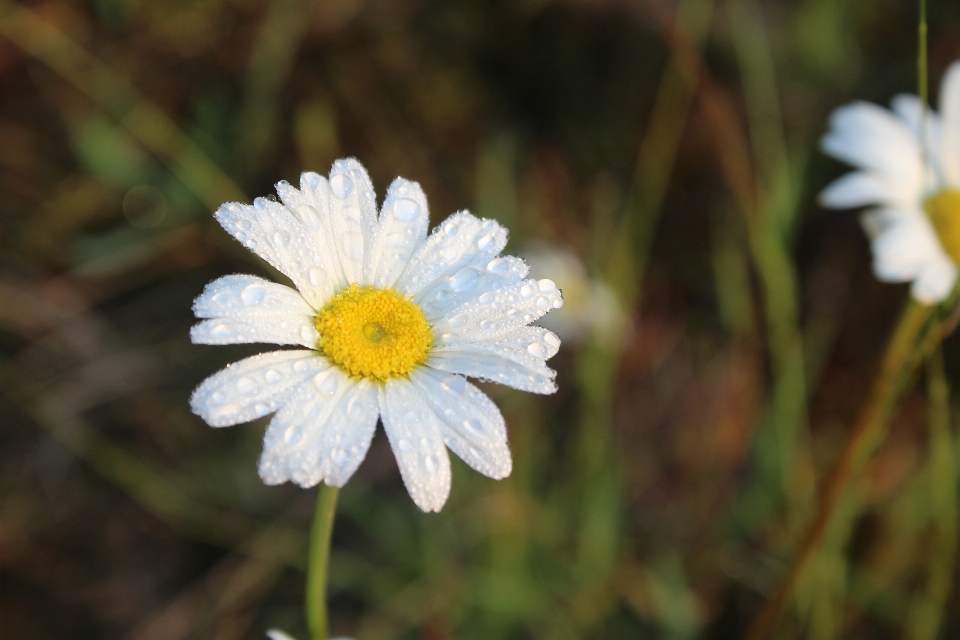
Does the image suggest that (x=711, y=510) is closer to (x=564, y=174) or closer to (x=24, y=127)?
(x=564, y=174)

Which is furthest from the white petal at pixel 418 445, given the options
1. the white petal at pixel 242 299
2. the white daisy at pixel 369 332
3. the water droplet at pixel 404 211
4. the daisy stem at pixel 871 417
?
the daisy stem at pixel 871 417

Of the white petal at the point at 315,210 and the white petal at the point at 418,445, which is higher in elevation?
the white petal at the point at 315,210

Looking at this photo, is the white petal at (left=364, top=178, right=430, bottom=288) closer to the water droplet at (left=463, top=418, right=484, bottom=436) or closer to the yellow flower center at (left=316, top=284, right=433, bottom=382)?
the yellow flower center at (left=316, top=284, right=433, bottom=382)

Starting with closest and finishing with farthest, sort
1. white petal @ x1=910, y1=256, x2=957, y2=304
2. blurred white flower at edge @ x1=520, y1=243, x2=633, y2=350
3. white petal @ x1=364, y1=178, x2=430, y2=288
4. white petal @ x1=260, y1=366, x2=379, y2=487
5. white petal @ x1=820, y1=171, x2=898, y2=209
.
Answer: white petal @ x1=260, y1=366, x2=379, y2=487
white petal @ x1=364, y1=178, x2=430, y2=288
white petal @ x1=910, y1=256, x2=957, y2=304
white petal @ x1=820, y1=171, x2=898, y2=209
blurred white flower at edge @ x1=520, y1=243, x2=633, y2=350

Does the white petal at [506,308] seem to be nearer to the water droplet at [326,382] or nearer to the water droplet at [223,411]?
the water droplet at [326,382]

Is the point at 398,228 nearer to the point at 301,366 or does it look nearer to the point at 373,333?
the point at 373,333

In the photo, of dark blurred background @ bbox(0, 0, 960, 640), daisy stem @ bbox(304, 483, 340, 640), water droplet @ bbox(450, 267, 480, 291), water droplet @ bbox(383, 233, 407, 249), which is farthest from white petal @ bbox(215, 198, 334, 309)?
dark blurred background @ bbox(0, 0, 960, 640)
